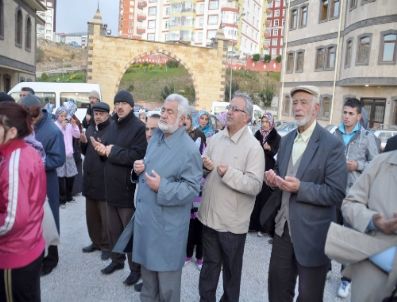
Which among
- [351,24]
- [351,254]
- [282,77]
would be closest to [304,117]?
[351,254]

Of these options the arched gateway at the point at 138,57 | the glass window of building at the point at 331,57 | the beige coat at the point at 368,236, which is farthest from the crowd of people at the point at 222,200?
the arched gateway at the point at 138,57

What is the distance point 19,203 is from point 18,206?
0.02m

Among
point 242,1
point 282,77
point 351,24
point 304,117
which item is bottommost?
point 304,117

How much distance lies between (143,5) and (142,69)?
87.8ft

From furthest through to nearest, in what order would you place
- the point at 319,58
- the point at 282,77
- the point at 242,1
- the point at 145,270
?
the point at 242,1
the point at 282,77
the point at 319,58
the point at 145,270

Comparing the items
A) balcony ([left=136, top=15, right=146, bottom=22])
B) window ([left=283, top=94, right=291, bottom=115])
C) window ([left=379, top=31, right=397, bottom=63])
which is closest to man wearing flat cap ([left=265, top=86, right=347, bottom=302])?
window ([left=379, top=31, right=397, bottom=63])

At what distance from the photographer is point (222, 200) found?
3.40 m

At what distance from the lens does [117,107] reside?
13.8 feet

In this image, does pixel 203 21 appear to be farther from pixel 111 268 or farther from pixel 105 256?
pixel 111 268

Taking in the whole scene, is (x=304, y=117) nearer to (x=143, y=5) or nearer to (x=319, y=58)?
(x=319, y=58)

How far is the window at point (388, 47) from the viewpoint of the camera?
69.5 feet

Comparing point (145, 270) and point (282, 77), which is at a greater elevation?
point (282, 77)

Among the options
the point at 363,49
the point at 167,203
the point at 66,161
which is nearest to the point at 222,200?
the point at 167,203

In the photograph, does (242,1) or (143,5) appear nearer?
(242,1)
